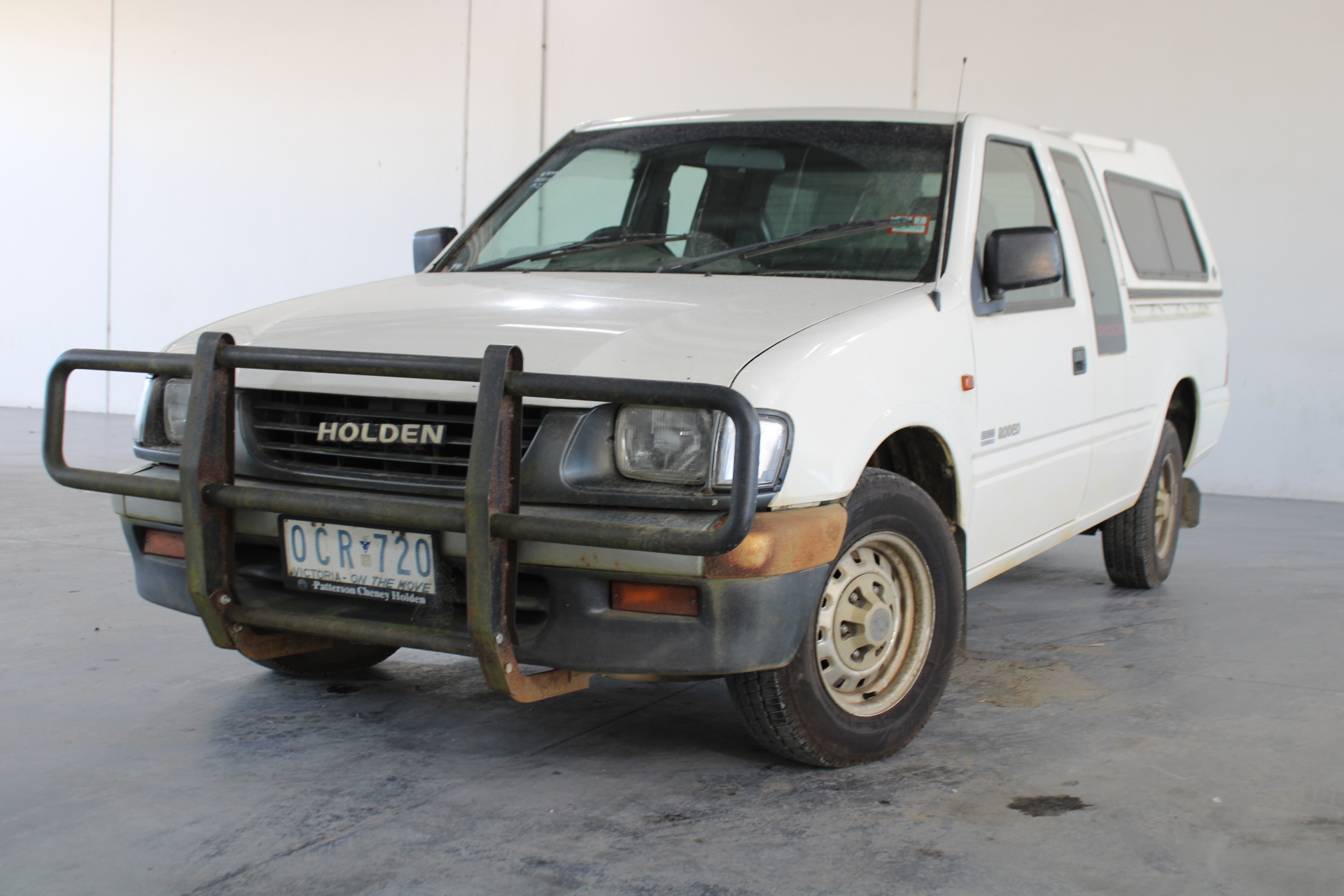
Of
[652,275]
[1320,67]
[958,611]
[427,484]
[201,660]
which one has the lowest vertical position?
[201,660]

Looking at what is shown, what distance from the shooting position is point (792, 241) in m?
3.39

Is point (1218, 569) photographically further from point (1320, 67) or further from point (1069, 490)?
point (1320, 67)

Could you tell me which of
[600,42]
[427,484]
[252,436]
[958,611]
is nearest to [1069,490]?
[958,611]

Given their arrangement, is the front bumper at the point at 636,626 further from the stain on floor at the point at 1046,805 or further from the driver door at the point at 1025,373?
the driver door at the point at 1025,373

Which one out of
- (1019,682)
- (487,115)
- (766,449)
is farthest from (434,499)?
(487,115)

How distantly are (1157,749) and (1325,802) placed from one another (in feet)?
1.38

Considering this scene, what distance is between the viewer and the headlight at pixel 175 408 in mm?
2988

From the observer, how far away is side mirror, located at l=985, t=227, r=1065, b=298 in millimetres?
3270

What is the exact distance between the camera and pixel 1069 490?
3.91 meters

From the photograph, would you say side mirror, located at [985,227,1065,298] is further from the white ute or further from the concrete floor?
the concrete floor

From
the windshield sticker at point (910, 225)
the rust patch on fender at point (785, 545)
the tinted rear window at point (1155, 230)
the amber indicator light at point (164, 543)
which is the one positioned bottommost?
the amber indicator light at point (164, 543)

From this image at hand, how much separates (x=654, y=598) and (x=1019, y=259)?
1488mm

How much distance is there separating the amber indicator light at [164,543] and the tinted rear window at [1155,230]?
3.39 meters

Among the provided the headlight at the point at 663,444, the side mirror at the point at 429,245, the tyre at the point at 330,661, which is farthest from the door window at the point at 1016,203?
the tyre at the point at 330,661
